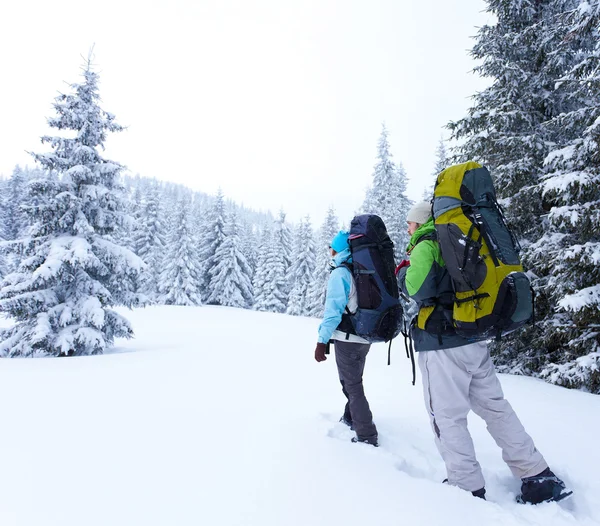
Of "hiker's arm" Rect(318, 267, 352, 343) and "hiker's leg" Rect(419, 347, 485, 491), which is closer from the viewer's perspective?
"hiker's leg" Rect(419, 347, 485, 491)

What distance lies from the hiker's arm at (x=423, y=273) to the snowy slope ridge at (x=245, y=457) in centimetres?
141

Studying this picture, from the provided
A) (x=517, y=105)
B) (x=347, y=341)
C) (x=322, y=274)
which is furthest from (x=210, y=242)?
(x=347, y=341)

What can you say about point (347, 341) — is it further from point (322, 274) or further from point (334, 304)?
point (322, 274)

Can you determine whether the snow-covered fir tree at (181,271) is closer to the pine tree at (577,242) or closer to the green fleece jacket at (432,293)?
the pine tree at (577,242)

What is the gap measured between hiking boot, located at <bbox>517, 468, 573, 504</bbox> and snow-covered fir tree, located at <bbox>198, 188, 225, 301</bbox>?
3942 cm

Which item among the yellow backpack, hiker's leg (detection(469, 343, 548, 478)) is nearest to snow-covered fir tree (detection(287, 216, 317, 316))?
hiker's leg (detection(469, 343, 548, 478))

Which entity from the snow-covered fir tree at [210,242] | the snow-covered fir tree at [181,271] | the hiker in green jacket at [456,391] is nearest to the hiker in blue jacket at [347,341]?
the hiker in green jacket at [456,391]

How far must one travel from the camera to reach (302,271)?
41500mm

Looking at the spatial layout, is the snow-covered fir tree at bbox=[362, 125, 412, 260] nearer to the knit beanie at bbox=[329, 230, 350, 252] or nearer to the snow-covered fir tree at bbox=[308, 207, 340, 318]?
the snow-covered fir tree at bbox=[308, 207, 340, 318]

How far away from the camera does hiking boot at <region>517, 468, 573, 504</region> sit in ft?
9.12

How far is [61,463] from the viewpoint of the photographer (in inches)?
113

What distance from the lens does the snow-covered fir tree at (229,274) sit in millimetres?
38781

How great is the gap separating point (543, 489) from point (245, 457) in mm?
2341

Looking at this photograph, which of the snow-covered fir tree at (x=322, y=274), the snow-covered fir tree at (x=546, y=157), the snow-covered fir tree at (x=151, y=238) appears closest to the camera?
the snow-covered fir tree at (x=546, y=157)
